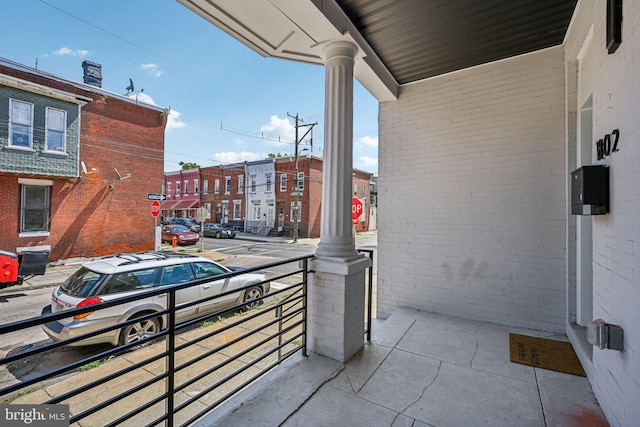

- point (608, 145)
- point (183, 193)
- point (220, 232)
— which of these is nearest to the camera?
point (608, 145)

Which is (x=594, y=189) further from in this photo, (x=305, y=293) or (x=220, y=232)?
Result: (x=220, y=232)

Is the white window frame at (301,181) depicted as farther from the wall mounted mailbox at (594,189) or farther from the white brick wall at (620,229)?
the wall mounted mailbox at (594,189)

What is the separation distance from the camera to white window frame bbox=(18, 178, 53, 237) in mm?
8797

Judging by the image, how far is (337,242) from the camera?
8.31 feet

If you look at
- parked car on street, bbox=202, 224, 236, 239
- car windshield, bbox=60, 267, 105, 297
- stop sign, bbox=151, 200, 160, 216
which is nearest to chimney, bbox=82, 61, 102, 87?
stop sign, bbox=151, 200, 160, 216

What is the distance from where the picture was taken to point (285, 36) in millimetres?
2461

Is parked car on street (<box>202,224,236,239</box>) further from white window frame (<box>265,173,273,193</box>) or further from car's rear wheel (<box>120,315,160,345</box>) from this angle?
car's rear wheel (<box>120,315,160,345</box>)

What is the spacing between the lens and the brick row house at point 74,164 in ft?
27.7

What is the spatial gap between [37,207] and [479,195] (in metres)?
12.4

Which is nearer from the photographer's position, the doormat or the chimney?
the doormat

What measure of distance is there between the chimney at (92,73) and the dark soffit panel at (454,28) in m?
12.5

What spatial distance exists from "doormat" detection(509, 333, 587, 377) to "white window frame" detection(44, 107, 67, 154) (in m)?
12.6

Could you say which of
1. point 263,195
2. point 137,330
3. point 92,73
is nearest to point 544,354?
point 137,330

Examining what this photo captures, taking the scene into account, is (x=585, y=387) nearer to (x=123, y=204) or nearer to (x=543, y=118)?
(x=543, y=118)
